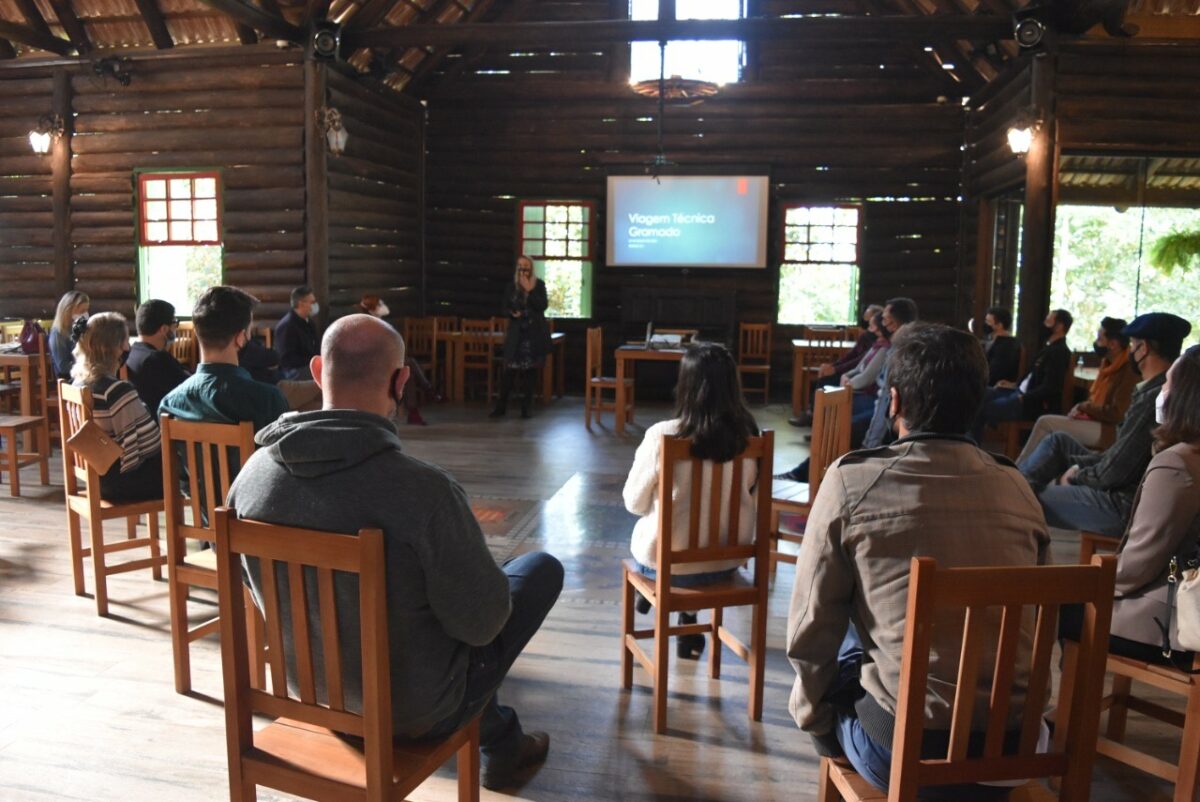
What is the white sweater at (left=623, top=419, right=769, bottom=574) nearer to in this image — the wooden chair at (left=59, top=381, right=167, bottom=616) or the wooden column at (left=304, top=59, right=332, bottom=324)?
the wooden chair at (left=59, top=381, right=167, bottom=616)

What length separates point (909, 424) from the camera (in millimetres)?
1990

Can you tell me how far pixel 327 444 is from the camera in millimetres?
1859

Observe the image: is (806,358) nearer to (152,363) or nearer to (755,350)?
(755,350)

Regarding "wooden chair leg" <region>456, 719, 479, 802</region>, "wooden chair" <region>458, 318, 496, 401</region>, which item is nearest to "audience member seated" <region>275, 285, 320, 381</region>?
"wooden chair" <region>458, 318, 496, 401</region>

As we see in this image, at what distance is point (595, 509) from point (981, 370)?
3946mm

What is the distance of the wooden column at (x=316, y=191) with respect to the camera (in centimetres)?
927

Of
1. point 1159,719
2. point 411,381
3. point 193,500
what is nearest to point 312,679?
point 193,500

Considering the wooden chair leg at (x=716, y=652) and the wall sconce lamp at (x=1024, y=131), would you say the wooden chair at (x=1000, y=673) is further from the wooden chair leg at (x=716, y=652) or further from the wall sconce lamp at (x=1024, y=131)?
the wall sconce lamp at (x=1024, y=131)

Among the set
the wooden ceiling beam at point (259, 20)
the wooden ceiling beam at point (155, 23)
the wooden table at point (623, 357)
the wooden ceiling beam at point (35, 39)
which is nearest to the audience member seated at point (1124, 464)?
the wooden table at point (623, 357)

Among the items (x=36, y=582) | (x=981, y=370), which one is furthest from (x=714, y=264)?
(x=981, y=370)

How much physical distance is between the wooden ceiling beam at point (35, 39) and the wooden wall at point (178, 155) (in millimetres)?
216

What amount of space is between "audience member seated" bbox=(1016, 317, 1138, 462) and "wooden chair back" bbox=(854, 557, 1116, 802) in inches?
160

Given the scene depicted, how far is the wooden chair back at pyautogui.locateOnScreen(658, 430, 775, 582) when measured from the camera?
2.94m

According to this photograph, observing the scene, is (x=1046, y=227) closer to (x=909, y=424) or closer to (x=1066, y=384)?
(x=1066, y=384)
